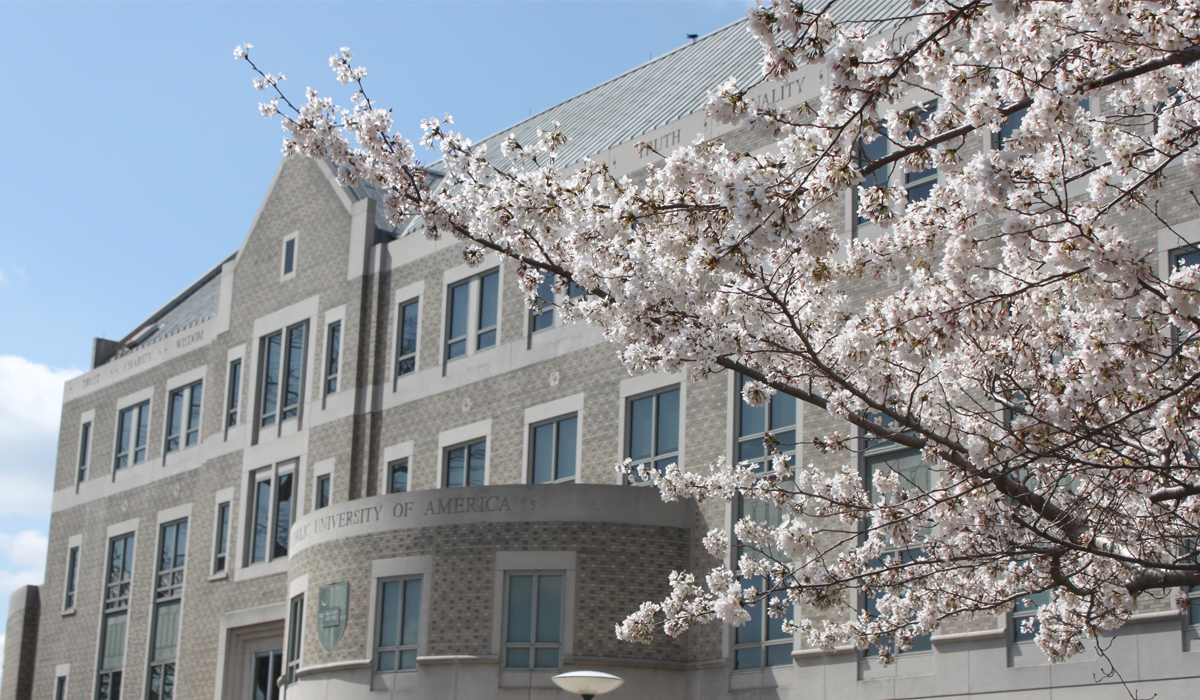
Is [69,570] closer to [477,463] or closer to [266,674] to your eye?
[266,674]

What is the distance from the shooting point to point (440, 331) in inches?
1104

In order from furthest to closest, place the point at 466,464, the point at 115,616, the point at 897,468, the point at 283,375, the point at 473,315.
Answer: the point at 115,616 < the point at 283,375 < the point at 473,315 < the point at 466,464 < the point at 897,468

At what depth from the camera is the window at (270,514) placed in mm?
30328

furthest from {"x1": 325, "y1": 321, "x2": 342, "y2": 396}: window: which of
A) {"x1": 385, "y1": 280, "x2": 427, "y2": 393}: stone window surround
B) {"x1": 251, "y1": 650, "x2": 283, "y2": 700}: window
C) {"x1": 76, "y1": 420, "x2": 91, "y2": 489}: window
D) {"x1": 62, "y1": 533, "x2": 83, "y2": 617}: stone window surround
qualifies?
{"x1": 62, "y1": 533, "x2": 83, "y2": 617}: stone window surround

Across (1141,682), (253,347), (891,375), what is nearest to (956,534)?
(891,375)

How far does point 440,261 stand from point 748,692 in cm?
1125

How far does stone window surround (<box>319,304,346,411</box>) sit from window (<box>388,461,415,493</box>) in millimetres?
2305

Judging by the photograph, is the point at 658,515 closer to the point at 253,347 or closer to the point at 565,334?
the point at 565,334

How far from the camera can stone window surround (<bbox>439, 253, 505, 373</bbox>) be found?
88.3 ft

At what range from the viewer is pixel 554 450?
83.6 ft

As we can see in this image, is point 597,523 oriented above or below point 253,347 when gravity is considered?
below

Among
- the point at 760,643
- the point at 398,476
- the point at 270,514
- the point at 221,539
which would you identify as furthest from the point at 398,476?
the point at 760,643

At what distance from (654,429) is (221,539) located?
42.9ft

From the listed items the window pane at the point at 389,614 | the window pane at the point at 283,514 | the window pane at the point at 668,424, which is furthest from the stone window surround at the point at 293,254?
the window pane at the point at 668,424
